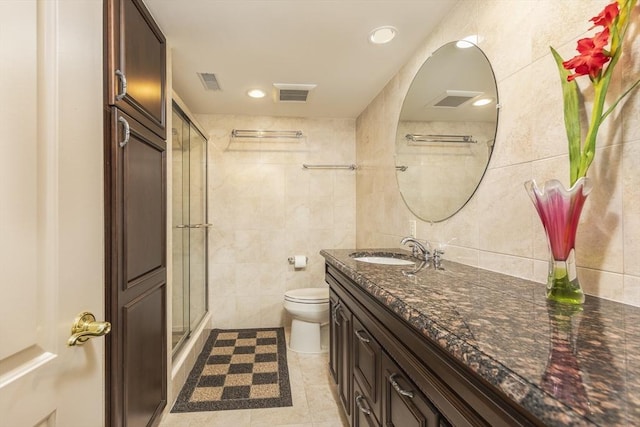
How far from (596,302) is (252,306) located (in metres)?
2.81

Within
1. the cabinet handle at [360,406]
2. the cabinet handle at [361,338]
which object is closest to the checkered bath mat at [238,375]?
the cabinet handle at [360,406]

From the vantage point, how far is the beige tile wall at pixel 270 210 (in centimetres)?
311

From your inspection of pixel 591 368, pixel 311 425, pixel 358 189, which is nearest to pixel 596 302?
pixel 591 368

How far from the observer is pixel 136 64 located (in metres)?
1.34

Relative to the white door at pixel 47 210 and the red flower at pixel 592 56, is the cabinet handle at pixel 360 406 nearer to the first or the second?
the white door at pixel 47 210

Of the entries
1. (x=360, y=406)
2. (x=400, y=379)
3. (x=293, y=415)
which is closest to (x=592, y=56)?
(x=400, y=379)

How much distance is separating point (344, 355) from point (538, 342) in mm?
1187

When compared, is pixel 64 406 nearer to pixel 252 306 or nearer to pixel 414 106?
pixel 414 106

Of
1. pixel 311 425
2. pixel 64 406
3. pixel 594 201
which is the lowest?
pixel 311 425

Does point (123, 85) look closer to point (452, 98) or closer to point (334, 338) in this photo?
point (452, 98)

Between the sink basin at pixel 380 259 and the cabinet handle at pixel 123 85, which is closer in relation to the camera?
the cabinet handle at pixel 123 85

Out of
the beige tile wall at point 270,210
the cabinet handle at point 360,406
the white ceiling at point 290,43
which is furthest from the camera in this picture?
the beige tile wall at point 270,210

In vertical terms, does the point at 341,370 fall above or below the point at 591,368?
below

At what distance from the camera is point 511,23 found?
1153 mm
